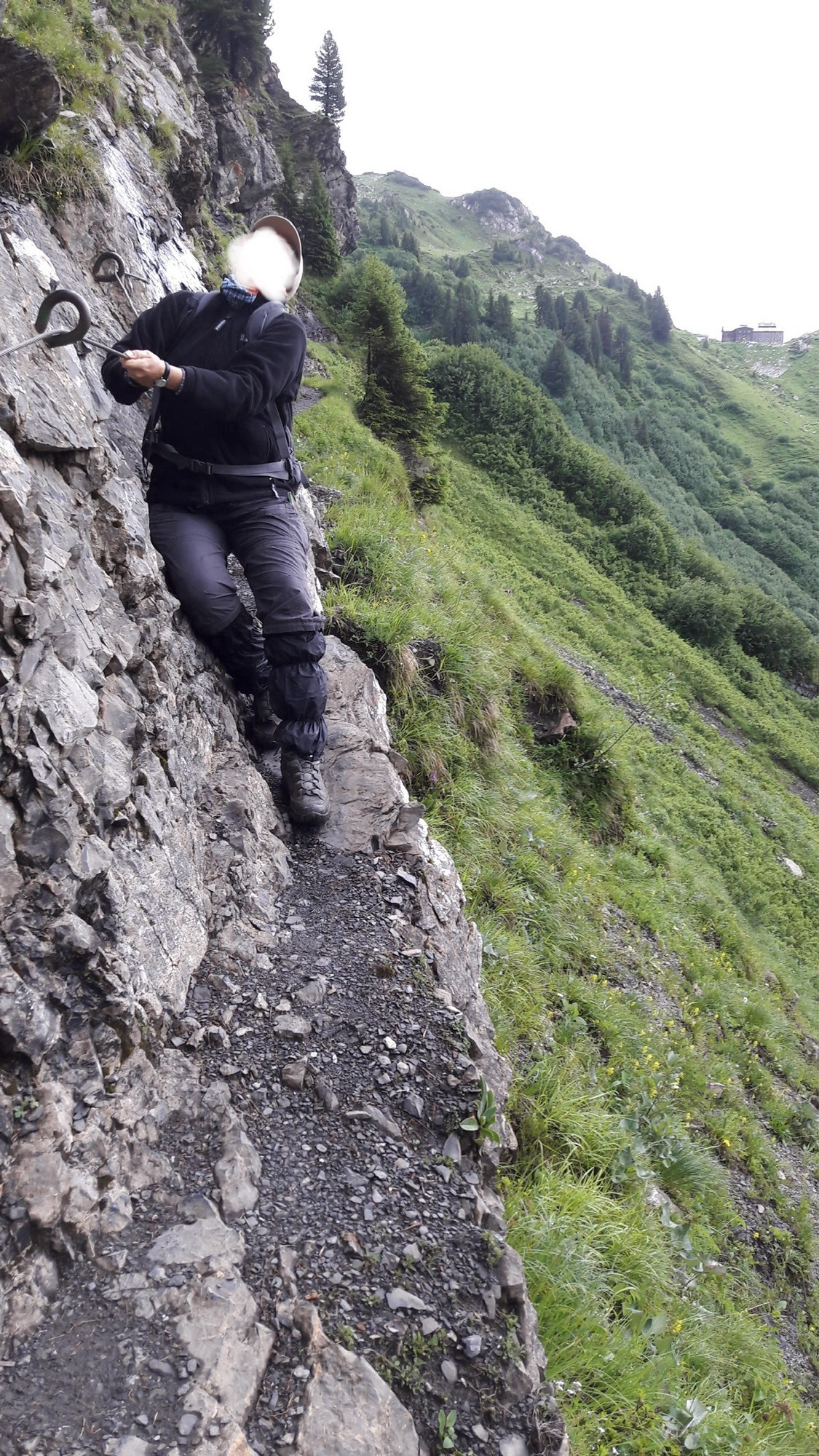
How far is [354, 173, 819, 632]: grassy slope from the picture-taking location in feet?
212

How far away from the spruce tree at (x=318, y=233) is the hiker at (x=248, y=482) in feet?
120

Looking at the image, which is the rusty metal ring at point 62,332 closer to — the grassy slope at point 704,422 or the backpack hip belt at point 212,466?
the backpack hip belt at point 212,466

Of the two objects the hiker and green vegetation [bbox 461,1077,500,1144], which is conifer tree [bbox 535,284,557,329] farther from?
green vegetation [bbox 461,1077,500,1144]

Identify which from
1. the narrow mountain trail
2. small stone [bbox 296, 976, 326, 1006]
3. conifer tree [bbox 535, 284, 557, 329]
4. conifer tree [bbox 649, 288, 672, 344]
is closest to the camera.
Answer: the narrow mountain trail

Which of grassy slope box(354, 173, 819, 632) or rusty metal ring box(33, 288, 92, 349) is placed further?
grassy slope box(354, 173, 819, 632)

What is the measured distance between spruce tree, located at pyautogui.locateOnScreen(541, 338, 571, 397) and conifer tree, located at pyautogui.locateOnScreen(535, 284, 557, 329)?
55.0ft

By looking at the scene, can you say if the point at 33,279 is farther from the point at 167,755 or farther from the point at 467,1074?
the point at 467,1074

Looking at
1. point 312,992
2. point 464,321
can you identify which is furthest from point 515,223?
point 312,992

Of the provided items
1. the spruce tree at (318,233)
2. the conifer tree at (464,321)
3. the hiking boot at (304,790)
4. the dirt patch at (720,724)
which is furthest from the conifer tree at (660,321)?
the hiking boot at (304,790)

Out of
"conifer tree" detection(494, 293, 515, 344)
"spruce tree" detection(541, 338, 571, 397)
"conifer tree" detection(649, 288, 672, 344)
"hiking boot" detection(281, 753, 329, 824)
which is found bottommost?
"hiking boot" detection(281, 753, 329, 824)

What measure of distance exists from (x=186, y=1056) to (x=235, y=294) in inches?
149

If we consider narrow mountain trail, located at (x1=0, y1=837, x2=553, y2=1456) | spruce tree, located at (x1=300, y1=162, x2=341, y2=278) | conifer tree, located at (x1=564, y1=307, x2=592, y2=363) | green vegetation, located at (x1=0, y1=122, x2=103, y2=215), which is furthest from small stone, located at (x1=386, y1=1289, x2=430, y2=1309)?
conifer tree, located at (x1=564, y1=307, x2=592, y2=363)

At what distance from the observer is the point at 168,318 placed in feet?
13.2

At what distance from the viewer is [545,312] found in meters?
94.6
